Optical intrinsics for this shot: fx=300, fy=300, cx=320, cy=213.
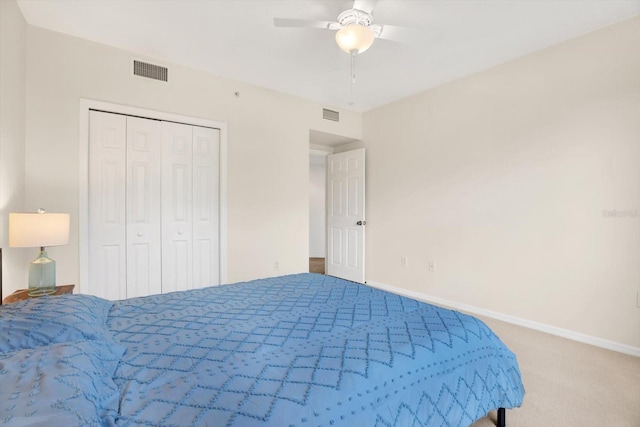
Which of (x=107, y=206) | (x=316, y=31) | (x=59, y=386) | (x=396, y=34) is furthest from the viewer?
(x=107, y=206)

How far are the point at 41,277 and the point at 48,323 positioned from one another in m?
1.12

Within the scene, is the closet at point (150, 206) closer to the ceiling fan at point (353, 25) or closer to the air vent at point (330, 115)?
the air vent at point (330, 115)

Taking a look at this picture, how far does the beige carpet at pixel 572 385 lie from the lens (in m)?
1.63

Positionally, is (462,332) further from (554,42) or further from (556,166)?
(554,42)

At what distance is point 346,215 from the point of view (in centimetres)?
480

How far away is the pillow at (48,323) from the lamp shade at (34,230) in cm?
70

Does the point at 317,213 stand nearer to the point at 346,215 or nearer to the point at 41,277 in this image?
the point at 346,215

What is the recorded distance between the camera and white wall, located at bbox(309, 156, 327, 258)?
720 centimetres

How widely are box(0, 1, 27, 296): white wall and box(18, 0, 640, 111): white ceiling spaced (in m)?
0.33

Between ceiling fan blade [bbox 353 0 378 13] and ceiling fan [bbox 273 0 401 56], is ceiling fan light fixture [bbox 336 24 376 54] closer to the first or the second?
ceiling fan [bbox 273 0 401 56]

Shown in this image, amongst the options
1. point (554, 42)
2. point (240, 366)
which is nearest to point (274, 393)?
point (240, 366)

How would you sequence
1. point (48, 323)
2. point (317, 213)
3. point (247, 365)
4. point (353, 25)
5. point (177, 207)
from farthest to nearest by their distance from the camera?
point (317, 213), point (177, 207), point (353, 25), point (48, 323), point (247, 365)

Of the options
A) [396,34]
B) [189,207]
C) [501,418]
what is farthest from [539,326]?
[189,207]

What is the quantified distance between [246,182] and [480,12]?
2765 millimetres
